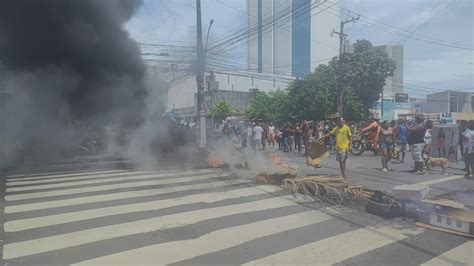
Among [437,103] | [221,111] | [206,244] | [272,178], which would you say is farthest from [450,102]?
[206,244]

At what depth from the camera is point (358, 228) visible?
541 centimetres

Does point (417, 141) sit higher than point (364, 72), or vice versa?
point (364, 72)

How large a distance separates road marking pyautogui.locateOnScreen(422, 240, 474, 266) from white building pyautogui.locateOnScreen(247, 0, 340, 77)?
12.5 meters

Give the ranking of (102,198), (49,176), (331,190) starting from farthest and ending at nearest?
1. (49,176)
2. (102,198)
3. (331,190)

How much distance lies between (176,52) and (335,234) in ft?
46.7

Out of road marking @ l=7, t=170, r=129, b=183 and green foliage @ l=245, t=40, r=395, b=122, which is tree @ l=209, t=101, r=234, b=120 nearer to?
green foliage @ l=245, t=40, r=395, b=122

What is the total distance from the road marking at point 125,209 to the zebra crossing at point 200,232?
0.01m

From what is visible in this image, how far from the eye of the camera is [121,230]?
5.27 m

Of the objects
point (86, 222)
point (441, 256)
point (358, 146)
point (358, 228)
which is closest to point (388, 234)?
point (358, 228)

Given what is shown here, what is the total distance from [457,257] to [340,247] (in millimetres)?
1160

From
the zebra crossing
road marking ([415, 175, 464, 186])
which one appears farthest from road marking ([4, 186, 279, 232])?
road marking ([415, 175, 464, 186])

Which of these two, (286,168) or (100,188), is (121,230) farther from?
(286,168)

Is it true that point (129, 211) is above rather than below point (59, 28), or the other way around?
below

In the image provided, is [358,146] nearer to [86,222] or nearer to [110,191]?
[110,191]
